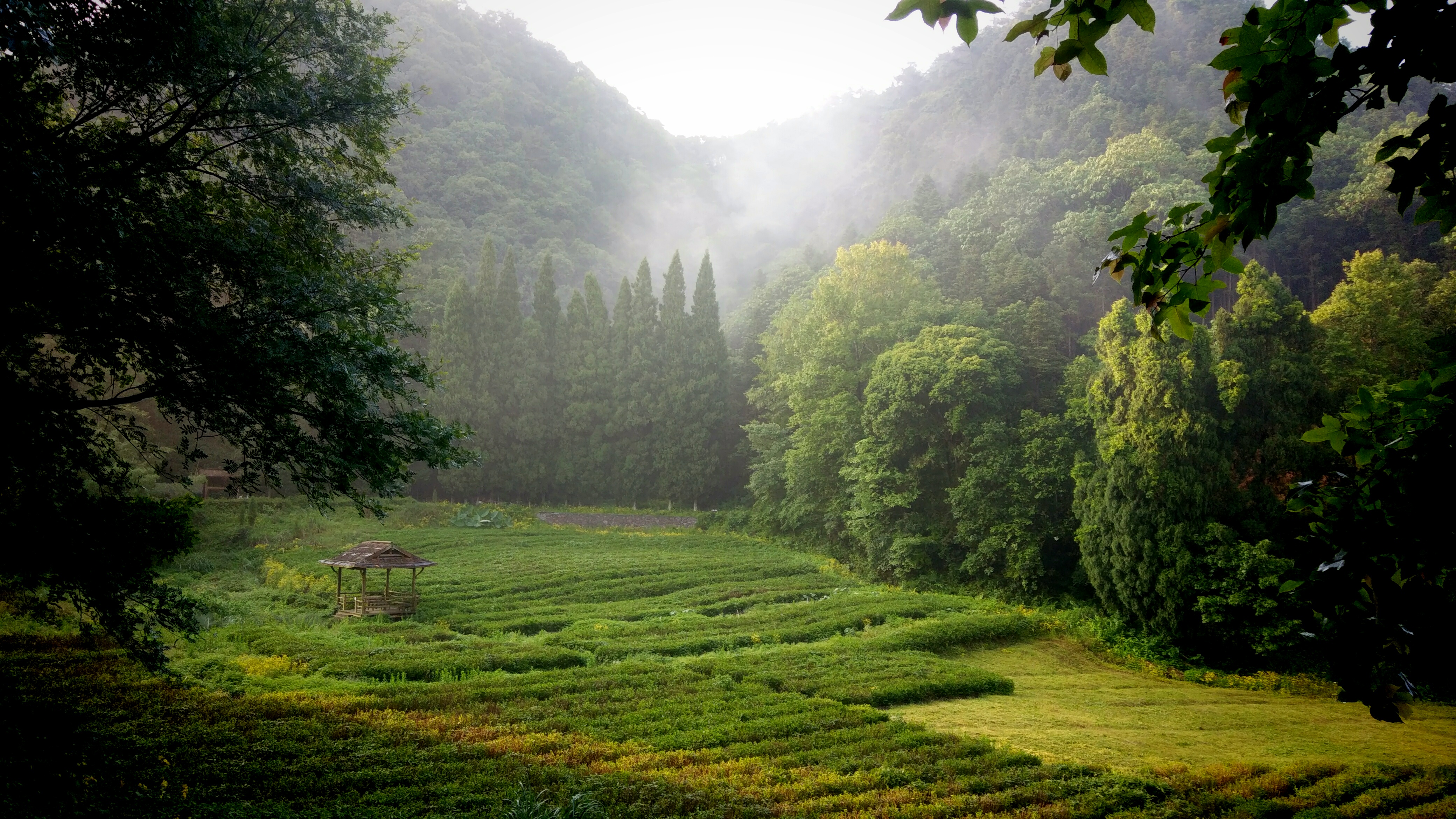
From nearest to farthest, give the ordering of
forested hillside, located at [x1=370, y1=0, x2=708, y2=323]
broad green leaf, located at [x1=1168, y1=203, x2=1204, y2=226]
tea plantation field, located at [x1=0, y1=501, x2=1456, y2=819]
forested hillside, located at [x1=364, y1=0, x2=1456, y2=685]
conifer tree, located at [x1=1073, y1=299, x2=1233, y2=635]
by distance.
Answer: broad green leaf, located at [x1=1168, y1=203, x2=1204, y2=226]
tea plantation field, located at [x1=0, y1=501, x2=1456, y2=819]
conifer tree, located at [x1=1073, y1=299, x2=1233, y2=635]
forested hillside, located at [x1=364, y1=0, x2=1456, y2=685]
forested hillside, located at [x1=370, y1=0, x2=708, y2=323]

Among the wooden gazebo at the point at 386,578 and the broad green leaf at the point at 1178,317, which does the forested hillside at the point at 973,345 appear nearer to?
the broad green leaf at the point at 1178,317

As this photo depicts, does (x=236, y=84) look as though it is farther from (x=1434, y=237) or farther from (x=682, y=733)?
(x=1434, y=237)

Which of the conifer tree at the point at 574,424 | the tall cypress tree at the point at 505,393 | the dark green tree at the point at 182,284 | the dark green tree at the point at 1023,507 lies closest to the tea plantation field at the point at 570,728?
the dark green tree at the point at 182,284

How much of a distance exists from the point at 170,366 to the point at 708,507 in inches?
1280

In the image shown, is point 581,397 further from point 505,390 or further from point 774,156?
point 774,156

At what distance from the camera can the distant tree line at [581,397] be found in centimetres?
3716

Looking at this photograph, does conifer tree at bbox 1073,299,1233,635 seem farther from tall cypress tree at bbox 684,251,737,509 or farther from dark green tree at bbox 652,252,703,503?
dark green tree at bbox 652,252,703,503

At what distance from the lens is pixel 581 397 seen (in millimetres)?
38906

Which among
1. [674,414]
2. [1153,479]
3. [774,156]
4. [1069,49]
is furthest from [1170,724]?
[774,156]

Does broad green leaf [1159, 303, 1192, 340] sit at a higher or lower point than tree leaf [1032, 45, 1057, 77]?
lower

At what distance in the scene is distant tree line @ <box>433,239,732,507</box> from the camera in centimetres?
3716

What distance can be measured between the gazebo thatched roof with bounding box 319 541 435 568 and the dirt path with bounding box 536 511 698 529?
16.0 metres

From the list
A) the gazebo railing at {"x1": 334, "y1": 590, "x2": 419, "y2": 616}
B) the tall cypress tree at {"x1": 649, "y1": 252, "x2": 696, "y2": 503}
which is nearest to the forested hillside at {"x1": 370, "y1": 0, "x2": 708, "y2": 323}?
the tall cypress tree at {"x1": 649, "y1": 252, "x2": 696, "y2": 503}

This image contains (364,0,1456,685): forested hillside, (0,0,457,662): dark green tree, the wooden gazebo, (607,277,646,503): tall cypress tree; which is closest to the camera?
(0,0,457,662): dark green tree
